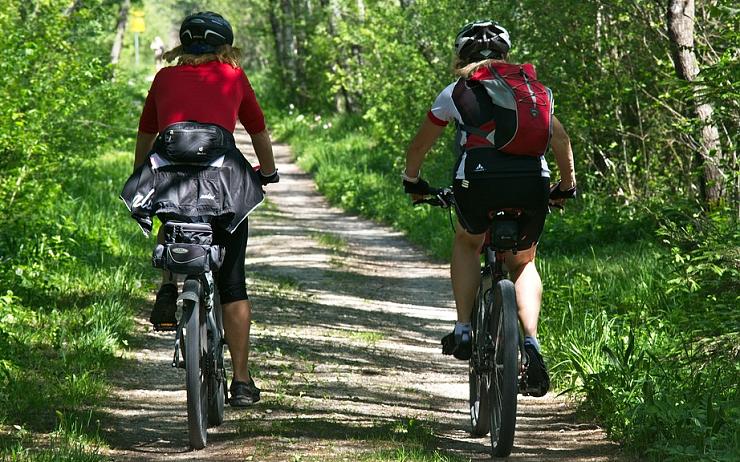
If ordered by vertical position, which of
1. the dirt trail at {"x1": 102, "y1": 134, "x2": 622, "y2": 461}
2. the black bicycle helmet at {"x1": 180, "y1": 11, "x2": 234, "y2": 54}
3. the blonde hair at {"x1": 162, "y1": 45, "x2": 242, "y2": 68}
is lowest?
the dirt trail at {"x1": 102, "y1": 134, "x2": 622, "y2": 461}

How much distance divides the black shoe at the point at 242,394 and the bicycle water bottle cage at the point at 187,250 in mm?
787

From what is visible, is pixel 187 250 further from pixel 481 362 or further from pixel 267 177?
pixel 481 362

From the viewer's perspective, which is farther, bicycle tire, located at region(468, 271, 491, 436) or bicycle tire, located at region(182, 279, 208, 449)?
bicycle tire, located at region(468, 271, 491, 436)

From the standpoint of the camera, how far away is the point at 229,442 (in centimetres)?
530

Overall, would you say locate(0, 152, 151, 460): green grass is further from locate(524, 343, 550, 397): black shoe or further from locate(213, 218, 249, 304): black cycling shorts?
locate(524, 343, 550, 397): black shoe

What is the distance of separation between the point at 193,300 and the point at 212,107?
90 cm

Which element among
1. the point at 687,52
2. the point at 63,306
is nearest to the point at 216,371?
the point at 63,306

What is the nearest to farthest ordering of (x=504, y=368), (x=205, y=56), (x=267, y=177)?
(x=504, y=368), (x=205, y=56), (x=267, y=177)

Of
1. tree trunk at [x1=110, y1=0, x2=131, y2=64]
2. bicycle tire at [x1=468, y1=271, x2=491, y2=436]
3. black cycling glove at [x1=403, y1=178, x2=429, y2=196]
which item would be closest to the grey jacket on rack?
black cycling glove at [x1=403, y1=178, x2=429, y2=196]

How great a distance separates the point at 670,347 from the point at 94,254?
5923mm

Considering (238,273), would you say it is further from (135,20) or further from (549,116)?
(135,20)

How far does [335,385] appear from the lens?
270 inches

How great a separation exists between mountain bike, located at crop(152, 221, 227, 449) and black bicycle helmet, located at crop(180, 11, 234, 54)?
0.88m

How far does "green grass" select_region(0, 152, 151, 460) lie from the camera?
5594 millimetres
